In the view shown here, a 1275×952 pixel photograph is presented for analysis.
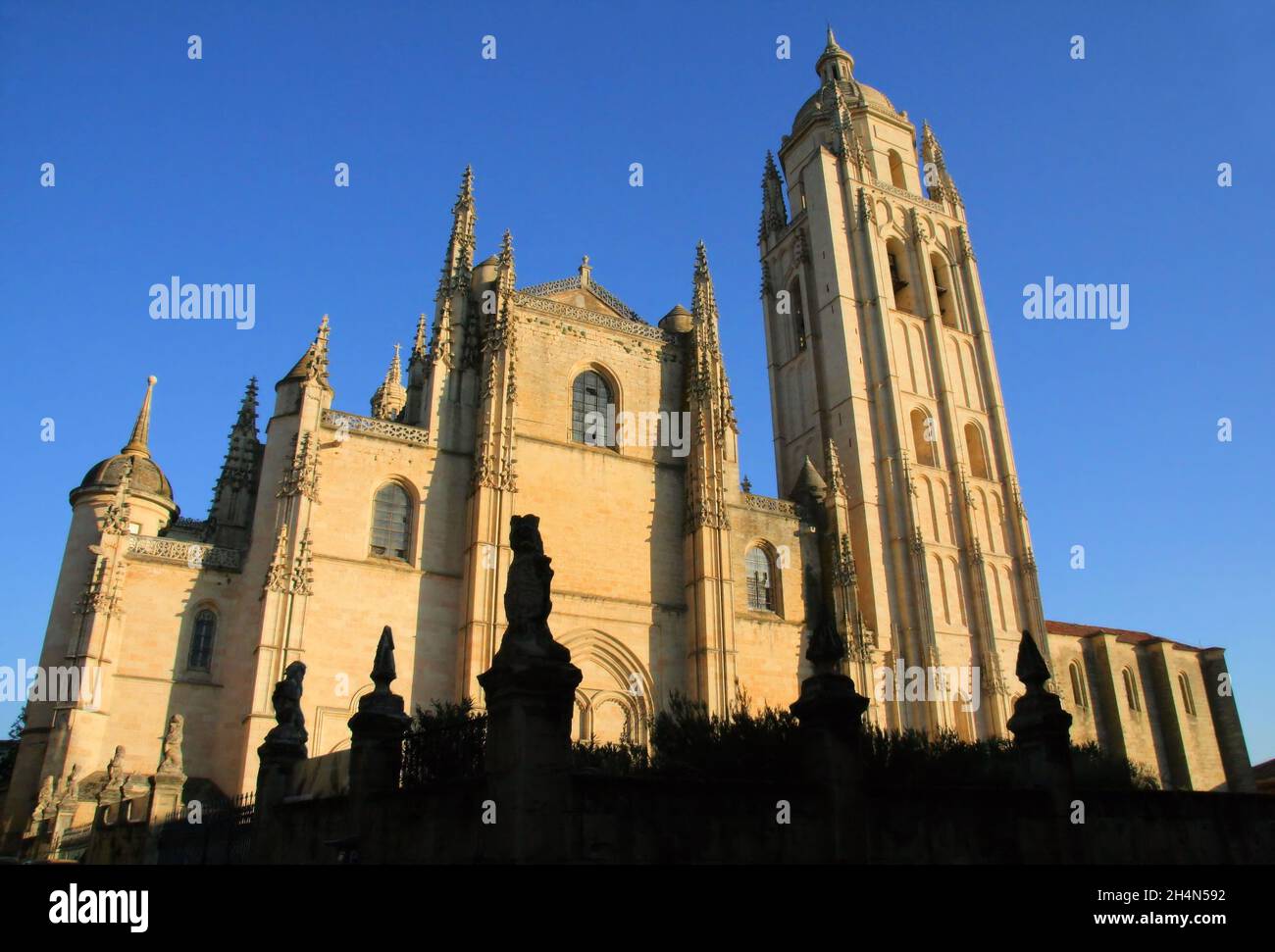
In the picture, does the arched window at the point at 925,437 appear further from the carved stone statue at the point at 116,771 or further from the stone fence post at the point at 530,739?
the stone fence post at the point at 530,739

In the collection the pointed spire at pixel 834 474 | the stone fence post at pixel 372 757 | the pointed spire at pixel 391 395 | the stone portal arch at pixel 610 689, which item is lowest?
the stone fence post at pixel 372 757

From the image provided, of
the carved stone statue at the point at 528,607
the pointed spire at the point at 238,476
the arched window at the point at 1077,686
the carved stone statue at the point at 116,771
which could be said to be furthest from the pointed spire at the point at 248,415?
the arched window at the point at 1077,686

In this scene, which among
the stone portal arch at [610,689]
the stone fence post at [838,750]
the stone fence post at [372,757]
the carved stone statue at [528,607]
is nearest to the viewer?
the carved stone statue at [528,607]

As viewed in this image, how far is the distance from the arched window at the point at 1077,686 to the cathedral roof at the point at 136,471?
34104mm

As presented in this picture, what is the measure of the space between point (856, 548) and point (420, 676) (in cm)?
1618

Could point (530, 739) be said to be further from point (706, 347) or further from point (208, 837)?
point (706, 347)

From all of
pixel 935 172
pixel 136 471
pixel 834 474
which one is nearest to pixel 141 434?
pixel 136 471

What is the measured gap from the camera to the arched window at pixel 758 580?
28.4 m

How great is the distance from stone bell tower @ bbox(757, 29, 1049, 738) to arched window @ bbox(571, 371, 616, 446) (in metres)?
7.73

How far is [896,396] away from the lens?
112ft

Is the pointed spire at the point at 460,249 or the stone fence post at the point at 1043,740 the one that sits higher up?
the pointed spire at the point at 460,249

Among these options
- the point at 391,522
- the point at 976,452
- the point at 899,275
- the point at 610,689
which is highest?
the point at 899,275

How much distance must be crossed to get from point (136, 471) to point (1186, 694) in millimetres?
41614
